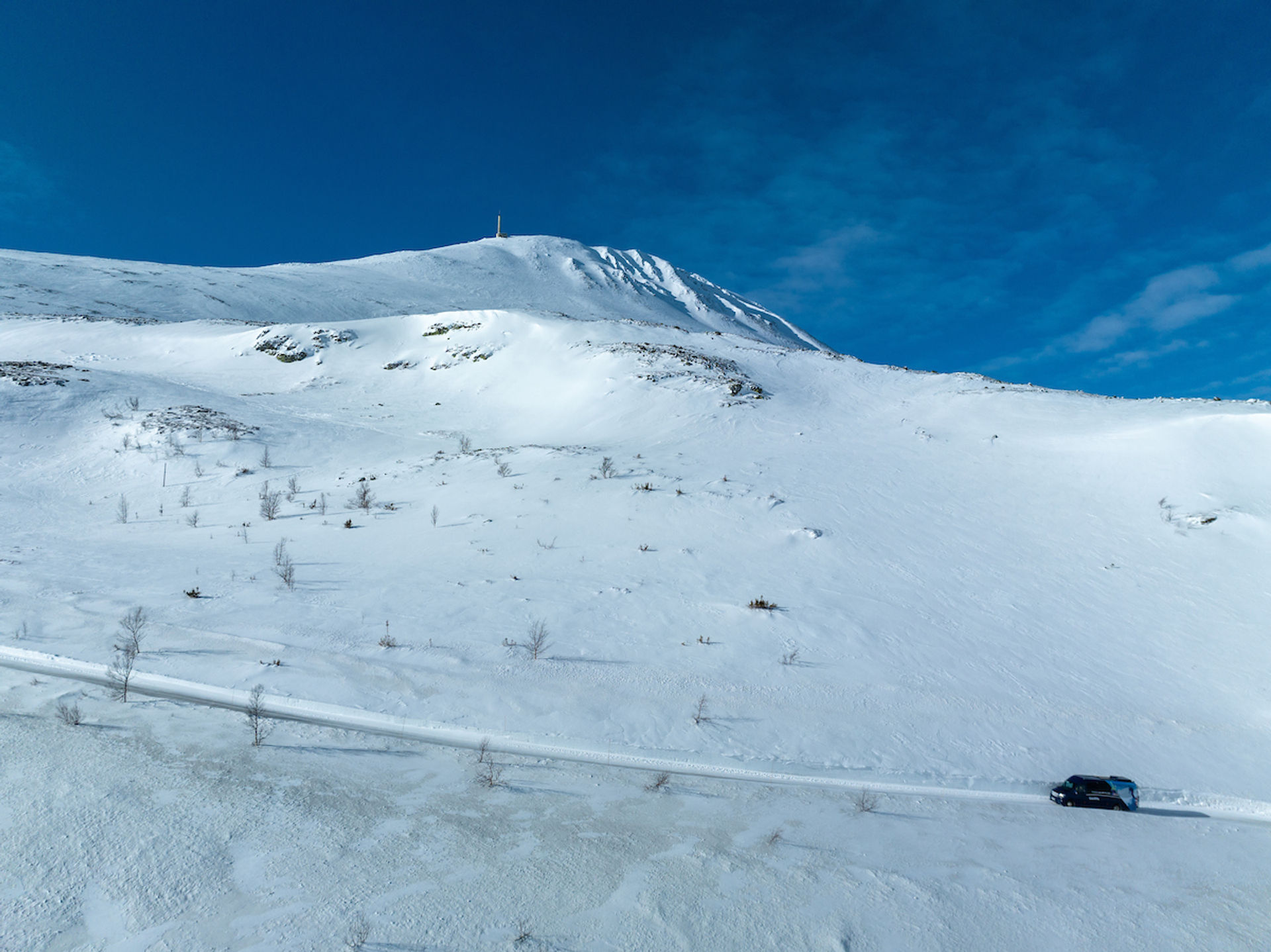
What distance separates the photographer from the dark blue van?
715 centimetres

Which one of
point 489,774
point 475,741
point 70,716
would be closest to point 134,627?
point 70,716

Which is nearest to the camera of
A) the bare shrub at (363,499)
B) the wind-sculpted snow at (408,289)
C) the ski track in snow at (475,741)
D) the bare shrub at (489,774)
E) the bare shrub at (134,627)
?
the bare shrub at (489,774)

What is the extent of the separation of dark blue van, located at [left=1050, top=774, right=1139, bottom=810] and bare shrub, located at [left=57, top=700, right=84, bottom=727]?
10.7 m

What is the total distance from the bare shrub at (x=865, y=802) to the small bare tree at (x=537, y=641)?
14.8 feet

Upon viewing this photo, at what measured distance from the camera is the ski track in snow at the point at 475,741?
702cm

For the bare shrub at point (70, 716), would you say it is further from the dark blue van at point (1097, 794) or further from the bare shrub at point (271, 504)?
the dark blue van at point (1097, 794)

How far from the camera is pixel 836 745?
25.7 feet

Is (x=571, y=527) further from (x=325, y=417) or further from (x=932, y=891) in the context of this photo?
(x=325, y=417)

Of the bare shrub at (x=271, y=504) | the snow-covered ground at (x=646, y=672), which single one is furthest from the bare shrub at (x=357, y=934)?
the bare shrub at (x=271, y=504)

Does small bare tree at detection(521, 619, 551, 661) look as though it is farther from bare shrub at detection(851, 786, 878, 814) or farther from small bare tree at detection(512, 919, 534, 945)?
small bare tree at detection(512, 919, 534, 945)

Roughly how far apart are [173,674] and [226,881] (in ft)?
13.6

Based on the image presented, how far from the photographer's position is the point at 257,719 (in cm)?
683

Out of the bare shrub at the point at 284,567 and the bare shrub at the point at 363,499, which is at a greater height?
the bare shrub at the point at 363,499

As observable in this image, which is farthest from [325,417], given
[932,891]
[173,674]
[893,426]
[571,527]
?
[932,891]
